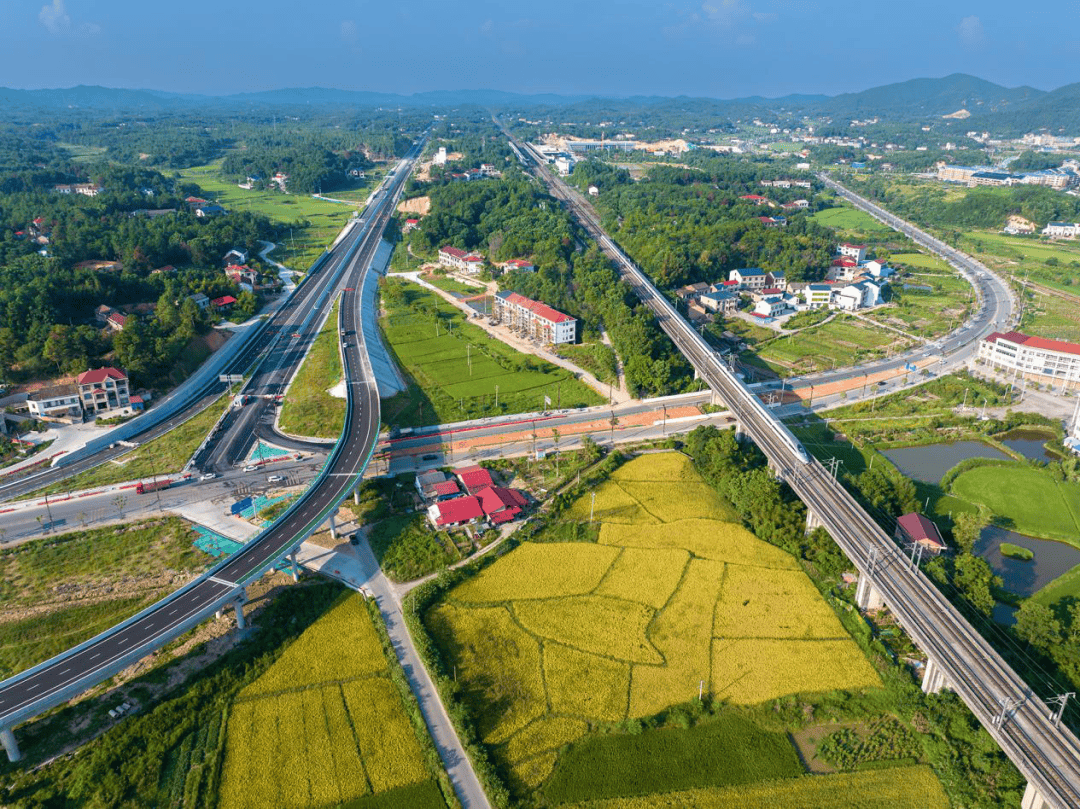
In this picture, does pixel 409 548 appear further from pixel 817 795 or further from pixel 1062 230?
pixel 1062 230

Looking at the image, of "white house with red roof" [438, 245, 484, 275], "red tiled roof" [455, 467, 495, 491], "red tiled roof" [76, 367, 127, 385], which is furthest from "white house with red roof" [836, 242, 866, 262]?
"red tiled roof" [76, 367, 127, 385]

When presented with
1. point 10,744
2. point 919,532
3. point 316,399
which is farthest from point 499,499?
point 10,744

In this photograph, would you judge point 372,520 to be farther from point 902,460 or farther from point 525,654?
point 902,460

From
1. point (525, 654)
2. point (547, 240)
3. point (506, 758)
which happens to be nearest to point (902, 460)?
point (525, 654)

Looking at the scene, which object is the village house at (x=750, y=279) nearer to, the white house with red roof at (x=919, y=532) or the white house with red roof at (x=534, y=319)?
the white house with red roof at (x=534, y=319)

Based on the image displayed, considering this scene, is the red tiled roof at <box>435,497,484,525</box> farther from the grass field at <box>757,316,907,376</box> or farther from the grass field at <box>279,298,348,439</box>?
the grass field at <box>757,316,907,376</box>

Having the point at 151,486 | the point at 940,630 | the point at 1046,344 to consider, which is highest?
the point at 1046,344
